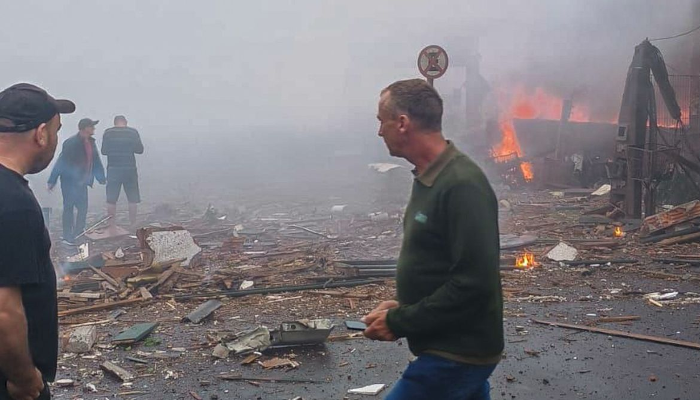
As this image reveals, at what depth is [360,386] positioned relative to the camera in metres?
5.03

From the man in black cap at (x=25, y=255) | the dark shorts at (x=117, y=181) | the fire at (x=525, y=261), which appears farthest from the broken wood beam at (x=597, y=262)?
the dark shorts at (x=117, y=181)

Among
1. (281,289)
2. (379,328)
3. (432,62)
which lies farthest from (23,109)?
(432,62)

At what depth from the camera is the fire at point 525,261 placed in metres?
8.73

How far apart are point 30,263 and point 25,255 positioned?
3cm

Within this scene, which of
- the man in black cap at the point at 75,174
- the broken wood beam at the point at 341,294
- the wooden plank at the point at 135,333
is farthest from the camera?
the man in black cap at the point at 75,174

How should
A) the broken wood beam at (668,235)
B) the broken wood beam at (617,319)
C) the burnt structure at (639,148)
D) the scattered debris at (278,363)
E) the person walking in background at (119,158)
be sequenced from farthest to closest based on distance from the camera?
the person walking in background at (119,158), the burnt structure at (639,148), the broken wood beam at (668,235), the broken wood beam at (617,319), the scattered debris at (278,363)

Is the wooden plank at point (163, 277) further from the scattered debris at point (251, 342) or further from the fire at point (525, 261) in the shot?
the fire at point (525, 261)

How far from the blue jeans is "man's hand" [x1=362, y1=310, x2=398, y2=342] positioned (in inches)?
6.2

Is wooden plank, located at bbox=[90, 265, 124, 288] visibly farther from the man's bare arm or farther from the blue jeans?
the blue jeans

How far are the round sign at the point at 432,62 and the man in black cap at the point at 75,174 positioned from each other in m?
6.10

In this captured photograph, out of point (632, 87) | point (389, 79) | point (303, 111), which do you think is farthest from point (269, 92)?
point (632, 87)

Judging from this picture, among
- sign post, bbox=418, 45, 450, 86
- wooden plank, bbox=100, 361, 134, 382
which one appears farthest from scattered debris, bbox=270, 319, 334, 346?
sign post, bbox=418, 45, 450, 86

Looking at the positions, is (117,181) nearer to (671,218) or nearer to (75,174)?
(75,174)

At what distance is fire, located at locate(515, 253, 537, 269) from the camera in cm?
873
